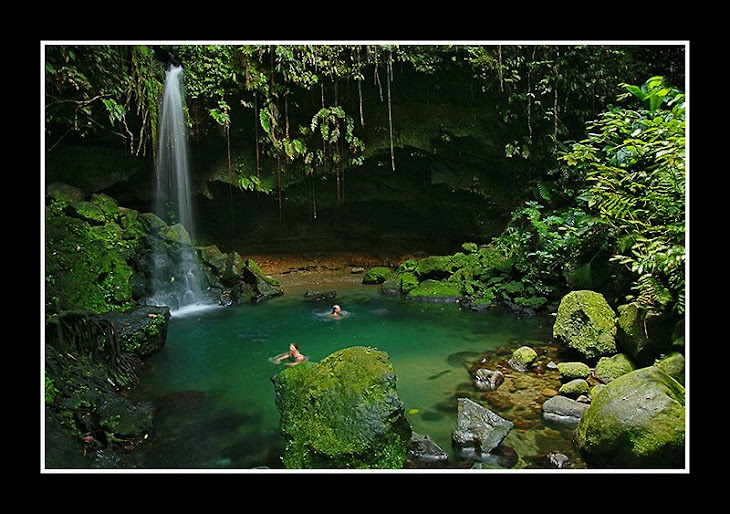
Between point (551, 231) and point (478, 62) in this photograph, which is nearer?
point (551, 231)

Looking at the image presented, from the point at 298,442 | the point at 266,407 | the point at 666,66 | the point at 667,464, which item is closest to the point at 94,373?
the point at 266,407

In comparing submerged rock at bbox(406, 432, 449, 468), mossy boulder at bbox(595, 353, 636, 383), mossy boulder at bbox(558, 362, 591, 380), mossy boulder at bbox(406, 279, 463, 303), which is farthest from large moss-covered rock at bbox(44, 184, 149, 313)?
mossy boulder at bbox(595, 353, 636, 383)

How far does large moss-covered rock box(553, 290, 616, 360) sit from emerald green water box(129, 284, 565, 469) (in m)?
0.83

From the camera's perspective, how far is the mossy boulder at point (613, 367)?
495 cm

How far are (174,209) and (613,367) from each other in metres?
9.88

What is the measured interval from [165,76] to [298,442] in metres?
8.67

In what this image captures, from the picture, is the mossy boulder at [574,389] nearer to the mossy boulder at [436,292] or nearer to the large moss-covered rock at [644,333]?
the large moss-covered rock at [644,333]

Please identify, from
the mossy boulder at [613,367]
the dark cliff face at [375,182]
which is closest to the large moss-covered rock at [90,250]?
the dark cliff face at [375,182]

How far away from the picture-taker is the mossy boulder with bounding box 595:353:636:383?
495 centimetres

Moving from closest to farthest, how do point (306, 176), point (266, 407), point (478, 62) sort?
point (266, 407) < point (478, 62) < point (306, 176)

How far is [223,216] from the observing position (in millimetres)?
12547

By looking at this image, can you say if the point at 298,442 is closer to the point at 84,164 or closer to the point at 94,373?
the point at 94,373

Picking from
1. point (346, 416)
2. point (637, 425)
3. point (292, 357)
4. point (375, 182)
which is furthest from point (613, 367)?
point (375, 182)

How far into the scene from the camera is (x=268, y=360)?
6.25m
